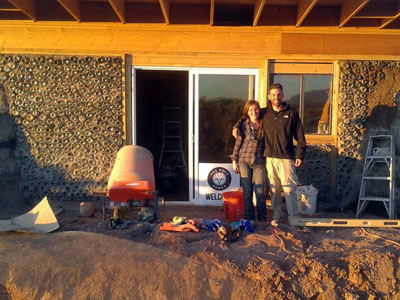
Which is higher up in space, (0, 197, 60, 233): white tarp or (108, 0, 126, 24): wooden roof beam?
(108, 0, 126, 24): wooden roof beam

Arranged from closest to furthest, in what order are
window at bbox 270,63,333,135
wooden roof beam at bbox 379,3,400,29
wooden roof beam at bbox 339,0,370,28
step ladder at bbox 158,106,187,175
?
wooden roof beam at bbox 339,0,370,28 → wooden roof beam at bbox 379,3,400,29 → window at bbox 270,63,333,135 → step ladder at bbox 158,106,187,175

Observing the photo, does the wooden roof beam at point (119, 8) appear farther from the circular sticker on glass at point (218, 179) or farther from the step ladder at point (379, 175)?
the step ladder at point (379, 175)

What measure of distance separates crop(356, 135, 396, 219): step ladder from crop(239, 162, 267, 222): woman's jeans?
1896 millimetres

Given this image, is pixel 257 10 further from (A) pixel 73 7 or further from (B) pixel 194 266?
(B) pixel 194 266

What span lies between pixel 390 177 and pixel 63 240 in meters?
4.93

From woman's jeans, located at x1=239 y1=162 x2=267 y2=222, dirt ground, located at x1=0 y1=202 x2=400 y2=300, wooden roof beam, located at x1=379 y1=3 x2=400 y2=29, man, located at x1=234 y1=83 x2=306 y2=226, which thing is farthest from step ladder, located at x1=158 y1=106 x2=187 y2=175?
wooden roof beam, located at x1=379 y1=3 x2=400 y2=29

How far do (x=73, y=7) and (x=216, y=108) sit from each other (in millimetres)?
2769

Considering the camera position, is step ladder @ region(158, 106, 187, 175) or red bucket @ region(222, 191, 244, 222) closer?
red bucket @ region(222, 191, 244, 222)

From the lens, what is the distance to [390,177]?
586cm

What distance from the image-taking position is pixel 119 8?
561cm

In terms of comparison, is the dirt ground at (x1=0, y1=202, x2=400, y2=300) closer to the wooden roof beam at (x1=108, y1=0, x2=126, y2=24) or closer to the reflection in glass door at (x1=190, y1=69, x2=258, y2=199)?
the reflection in glass door at (x1=190, y1=69, x2=258, y2=199)

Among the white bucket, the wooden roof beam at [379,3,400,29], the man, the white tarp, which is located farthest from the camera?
the white bucket

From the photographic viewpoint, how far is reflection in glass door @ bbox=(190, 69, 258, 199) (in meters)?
6.32

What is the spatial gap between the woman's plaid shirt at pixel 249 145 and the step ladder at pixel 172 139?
393 cm
